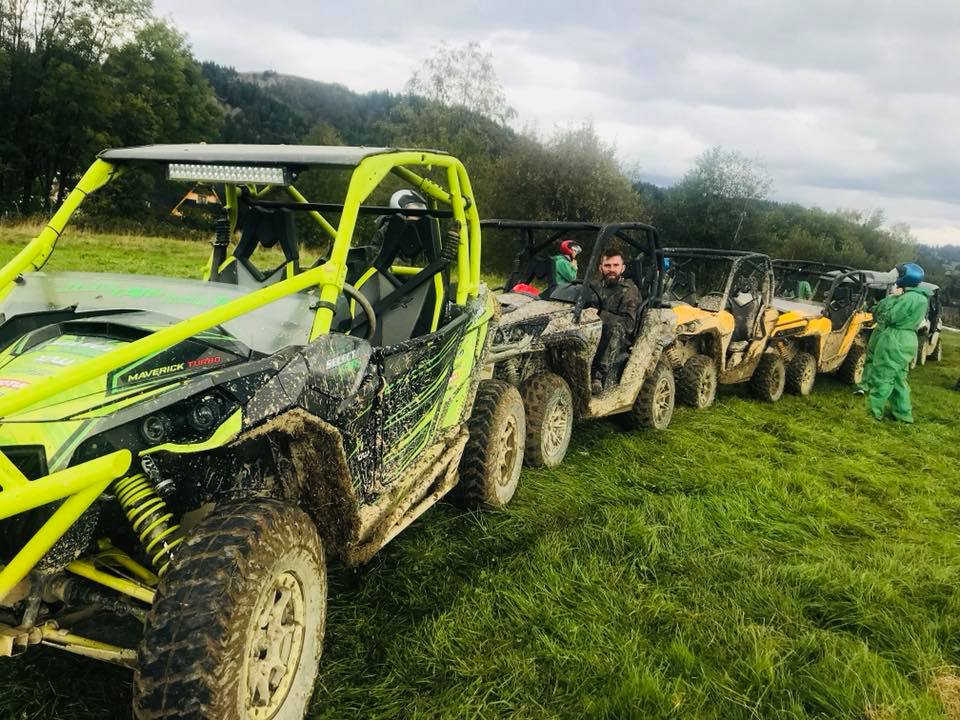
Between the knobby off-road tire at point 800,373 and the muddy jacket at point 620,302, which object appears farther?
the knobby off-road tire at point 800,373

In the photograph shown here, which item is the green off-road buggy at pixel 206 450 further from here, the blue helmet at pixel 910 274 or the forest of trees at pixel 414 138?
the forest of trees at pixel 414 138

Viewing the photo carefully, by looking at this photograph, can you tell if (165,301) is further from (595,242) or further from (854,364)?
(854,364)

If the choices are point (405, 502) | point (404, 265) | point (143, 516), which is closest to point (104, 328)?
point (143, 516)

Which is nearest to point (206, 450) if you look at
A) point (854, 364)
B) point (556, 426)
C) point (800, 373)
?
point (556, 426)

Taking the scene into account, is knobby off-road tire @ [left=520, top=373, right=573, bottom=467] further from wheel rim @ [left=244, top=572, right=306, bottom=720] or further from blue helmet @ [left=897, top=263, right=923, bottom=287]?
blue helmet @ [left=897, top=263, right=923, bottom=287]

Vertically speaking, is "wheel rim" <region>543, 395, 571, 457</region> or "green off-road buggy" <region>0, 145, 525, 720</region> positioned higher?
"green off-road buggy" <region>0, 145, 525, 720</region>

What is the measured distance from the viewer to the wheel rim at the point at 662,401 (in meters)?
6.75

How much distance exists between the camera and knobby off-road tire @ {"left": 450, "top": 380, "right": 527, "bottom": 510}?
4.25 metres

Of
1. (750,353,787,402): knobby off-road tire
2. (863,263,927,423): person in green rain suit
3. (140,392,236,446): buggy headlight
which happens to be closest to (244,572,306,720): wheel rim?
(140,392,236,446): buggy headlight

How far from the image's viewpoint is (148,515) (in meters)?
2.09

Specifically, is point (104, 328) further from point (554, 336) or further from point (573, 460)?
point (573, 460)

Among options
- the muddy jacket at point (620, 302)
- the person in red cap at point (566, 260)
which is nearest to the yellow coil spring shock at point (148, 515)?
the muddy jacket at point (620, 302)

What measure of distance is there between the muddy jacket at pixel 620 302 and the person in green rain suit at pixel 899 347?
13.1 feet

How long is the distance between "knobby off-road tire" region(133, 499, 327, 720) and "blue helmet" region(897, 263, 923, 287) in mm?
8217
